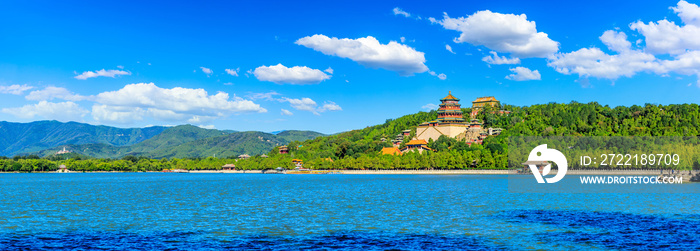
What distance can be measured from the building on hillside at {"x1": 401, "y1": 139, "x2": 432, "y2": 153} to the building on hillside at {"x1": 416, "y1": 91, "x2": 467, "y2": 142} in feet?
33.7

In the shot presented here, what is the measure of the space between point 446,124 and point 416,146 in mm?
14998

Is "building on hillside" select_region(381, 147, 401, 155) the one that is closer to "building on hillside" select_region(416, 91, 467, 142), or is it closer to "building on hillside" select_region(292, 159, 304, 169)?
"building on hillside" select_region(416, 91, 467, 142)

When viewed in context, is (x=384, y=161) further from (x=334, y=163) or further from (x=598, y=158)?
(x=598, y=158)

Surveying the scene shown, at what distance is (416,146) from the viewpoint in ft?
485

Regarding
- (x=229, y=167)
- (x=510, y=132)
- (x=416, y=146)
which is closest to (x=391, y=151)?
(x=416, y=146)

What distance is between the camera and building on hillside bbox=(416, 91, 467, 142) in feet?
516

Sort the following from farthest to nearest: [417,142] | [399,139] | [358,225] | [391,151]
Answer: [399,139] < [391,151] < [417,142] < [358,225]

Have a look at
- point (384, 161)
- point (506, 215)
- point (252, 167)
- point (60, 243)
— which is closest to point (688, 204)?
point (506, 215)

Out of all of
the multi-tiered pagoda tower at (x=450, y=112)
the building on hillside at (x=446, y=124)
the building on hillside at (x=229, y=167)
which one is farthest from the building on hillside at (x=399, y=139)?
the building on hillside at (x=229, y=167)

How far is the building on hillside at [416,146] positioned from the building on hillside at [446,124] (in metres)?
10.3

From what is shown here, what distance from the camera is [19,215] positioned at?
37.4 meters

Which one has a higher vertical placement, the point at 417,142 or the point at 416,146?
the point at 417,142

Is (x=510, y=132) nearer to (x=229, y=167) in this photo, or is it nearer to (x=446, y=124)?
(x=446, y=124)

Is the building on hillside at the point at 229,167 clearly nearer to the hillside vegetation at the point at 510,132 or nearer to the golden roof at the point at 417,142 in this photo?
the hillside vegetation at the point at 510,132
